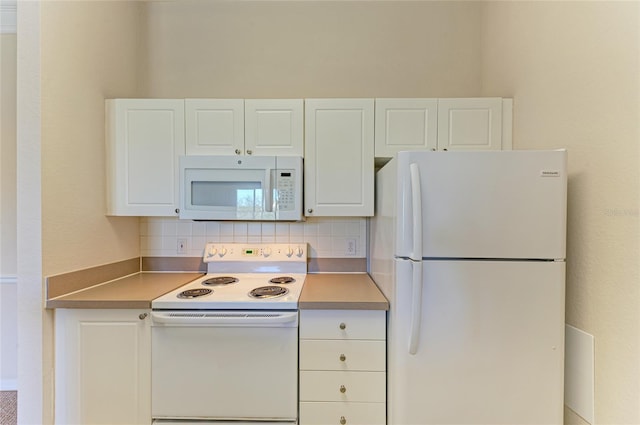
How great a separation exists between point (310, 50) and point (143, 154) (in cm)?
143

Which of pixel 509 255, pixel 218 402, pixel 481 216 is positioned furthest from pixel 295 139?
pixel 218 402

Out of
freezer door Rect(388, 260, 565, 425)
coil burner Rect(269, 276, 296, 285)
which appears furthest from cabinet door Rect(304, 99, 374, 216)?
freezer door Rect(388, 260, 565, 425)

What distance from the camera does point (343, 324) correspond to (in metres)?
1.50

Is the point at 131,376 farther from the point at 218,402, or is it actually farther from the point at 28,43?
the point at 28,43

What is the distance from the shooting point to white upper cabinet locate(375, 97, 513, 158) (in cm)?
183

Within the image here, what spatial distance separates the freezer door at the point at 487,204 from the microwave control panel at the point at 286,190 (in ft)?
2.61

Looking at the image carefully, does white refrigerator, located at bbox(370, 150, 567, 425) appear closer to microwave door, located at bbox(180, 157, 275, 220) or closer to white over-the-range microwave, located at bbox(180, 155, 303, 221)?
white over-the-range microwave, located at bbox(180, 155, 303, 221)

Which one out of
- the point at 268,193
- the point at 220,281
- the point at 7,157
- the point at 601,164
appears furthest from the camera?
the point at 7,157

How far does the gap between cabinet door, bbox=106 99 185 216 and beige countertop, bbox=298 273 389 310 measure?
1069mm

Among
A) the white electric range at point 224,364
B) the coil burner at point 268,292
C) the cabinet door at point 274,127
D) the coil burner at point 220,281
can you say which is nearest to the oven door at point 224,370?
the white electric range at point 224,364

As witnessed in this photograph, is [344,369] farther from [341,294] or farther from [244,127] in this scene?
[244,127]

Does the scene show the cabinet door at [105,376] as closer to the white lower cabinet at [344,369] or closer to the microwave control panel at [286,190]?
the white lower cabinet at [344,369]

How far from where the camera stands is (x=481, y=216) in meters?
1.24

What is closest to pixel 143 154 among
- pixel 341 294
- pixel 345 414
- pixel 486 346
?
pixel 341 294
